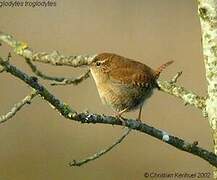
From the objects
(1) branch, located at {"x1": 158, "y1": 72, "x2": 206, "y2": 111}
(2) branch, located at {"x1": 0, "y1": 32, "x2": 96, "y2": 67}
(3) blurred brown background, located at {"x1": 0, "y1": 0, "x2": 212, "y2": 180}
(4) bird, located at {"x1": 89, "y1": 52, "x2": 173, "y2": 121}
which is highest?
(2) branch, located at {"x1": 0, "y1": 32, "x2": 96, "y2": 67}

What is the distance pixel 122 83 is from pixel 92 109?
372 centimetres

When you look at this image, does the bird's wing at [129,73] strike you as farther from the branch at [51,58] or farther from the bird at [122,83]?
the branch at [51,58]

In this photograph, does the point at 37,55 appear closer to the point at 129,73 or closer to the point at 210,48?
the point at 129,73

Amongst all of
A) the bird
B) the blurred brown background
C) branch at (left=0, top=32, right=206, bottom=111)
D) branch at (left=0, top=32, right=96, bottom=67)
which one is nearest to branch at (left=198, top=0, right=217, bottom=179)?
branch at (left=0, top=32, right=206, bottom=111)

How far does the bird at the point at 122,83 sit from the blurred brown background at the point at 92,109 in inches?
139

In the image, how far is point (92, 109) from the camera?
723 cm

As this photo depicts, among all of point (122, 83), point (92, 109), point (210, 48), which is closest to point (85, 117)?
point (210, 48)

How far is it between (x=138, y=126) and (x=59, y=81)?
64 centimetres

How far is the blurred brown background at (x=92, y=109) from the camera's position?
754cm

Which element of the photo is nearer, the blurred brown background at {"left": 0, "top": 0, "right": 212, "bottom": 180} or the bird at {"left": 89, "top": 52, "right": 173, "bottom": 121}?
the bird at {"left": 89, "top": 52, "right": 173, "bottom": 121}

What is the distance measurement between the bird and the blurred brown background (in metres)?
3.54

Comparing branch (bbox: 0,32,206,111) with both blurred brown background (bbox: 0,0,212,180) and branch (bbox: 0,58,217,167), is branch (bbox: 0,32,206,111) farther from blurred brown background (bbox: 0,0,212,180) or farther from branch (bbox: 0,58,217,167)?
blurred brown background (bbox: 0,0,212,180)

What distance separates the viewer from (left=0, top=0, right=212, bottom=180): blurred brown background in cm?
754

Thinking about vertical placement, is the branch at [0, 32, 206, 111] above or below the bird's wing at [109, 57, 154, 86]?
above
